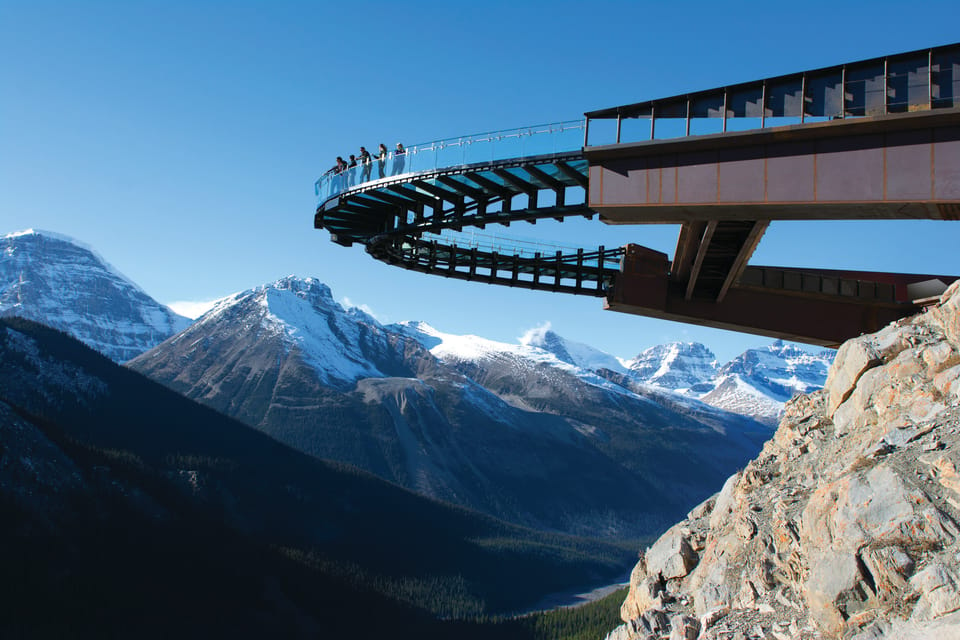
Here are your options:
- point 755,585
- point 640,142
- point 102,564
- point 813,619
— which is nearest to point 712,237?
point 640,142

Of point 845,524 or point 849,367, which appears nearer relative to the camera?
point 845,524

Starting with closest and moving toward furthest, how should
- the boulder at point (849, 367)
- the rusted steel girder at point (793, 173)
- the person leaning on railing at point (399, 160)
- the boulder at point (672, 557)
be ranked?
1. the rusted steel girder at point (793, 173)
2. the boulder at point (849, 367)
3. the boulder at point (672, 557)
4. the person leaning on railing at point (399, 160)

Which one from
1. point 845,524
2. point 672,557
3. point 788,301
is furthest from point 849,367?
point 788,301

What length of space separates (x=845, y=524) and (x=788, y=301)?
21351mm

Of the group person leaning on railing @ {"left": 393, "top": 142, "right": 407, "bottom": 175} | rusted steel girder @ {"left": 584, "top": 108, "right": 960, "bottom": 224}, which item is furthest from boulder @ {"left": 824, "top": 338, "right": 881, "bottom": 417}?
person leaning on railing @ {"left": 393, "top": 142, "right": 407, "bottom": 175}

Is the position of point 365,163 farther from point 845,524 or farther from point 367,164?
point 845,524

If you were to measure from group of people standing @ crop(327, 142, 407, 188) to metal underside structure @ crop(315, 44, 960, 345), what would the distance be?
0.38m

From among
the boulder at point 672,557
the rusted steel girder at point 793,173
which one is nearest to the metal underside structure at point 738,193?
the rusted steel girder at point 793,173

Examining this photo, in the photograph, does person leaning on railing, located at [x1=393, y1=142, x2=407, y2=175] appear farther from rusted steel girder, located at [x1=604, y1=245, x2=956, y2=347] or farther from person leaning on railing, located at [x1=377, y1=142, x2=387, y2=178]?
rusted steel girder, located at [x1=604, y1=245, x2=956, y2=347]

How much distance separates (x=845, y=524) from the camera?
60.6 ft

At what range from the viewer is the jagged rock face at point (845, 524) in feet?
54.9

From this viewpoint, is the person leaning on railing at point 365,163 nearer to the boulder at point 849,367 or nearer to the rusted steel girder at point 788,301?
the rusted steel girder at point 788,301

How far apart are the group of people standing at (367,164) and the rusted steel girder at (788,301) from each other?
10.9m

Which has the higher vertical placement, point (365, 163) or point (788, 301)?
point (365, 163)
